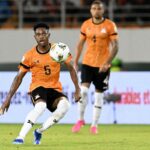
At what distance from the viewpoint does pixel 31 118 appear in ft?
36.5

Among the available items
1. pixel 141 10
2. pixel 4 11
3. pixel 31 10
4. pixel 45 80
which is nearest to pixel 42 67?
pixel 45 80

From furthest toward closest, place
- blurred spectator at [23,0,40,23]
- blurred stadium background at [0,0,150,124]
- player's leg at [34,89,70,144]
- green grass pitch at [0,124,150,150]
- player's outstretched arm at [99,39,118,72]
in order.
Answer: blurred spectator at [23,0,40,23]
blurred stadium background at [0,0,150,124]
player's outstretched arm at [99,39,118,72]
player's leg at [34,89,70,144]
green grass pitch at [0,124,150,150]

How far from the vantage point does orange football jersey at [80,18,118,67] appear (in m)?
14.5

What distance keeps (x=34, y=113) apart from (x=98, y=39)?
144 inches

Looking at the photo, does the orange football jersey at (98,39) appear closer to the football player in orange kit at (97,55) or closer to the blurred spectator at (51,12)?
the football player in orange kit at (97,55)

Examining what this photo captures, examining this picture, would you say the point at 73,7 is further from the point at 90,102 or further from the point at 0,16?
the point at 90,102

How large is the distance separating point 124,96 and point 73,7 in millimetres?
6604

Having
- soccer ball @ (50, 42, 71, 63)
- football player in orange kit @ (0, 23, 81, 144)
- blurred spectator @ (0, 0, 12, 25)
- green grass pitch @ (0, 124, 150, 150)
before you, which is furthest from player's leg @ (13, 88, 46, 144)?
blurred spectator @ (0, 0, 12, 25)

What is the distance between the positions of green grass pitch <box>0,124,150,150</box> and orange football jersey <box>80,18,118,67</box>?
1.34m

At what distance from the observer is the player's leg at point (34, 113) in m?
11.0

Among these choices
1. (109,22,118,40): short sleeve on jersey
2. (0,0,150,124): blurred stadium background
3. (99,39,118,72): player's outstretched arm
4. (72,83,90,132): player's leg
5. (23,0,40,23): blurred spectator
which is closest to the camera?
(99,39,118,72): player's outstretched arm

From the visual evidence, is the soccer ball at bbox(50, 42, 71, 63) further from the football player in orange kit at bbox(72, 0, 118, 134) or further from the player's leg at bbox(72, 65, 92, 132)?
the player's leg at bbox(72, 65, 92, 132)

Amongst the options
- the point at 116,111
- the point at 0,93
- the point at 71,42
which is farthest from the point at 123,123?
the point at 71,42

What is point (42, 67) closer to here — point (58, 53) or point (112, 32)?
point (58, 53)
